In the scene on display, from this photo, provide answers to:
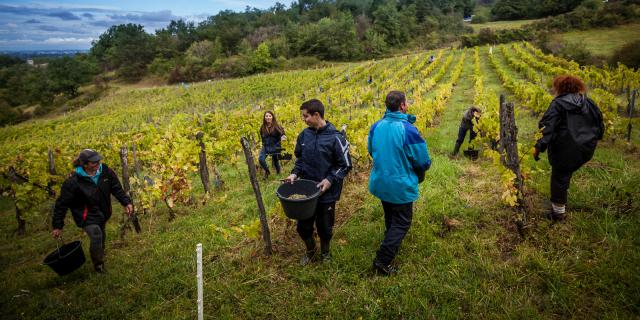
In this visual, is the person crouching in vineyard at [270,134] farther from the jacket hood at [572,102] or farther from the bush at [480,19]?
the bush at [480,19]

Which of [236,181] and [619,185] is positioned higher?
[619,185]

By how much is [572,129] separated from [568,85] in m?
0.49

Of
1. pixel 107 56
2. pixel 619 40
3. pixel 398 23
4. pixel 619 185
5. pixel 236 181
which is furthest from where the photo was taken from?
pixel 107 56

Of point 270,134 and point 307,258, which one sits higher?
point 270,134

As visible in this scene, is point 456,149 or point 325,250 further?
point 456,149

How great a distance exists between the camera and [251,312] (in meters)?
3.16

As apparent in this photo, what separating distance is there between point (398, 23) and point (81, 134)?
56186mm

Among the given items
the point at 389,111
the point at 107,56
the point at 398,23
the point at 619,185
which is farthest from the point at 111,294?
the point at 107,56

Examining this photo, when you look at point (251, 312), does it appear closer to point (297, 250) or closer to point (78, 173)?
point (297, 250)

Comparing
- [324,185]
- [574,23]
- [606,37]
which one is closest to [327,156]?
[324,185]

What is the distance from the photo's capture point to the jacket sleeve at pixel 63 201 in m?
3.85

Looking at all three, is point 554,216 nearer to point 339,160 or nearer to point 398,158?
point 398,158

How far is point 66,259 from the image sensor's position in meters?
3.88

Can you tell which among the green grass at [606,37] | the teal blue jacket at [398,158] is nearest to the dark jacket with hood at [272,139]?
the teal blue jacket at [398,158]
